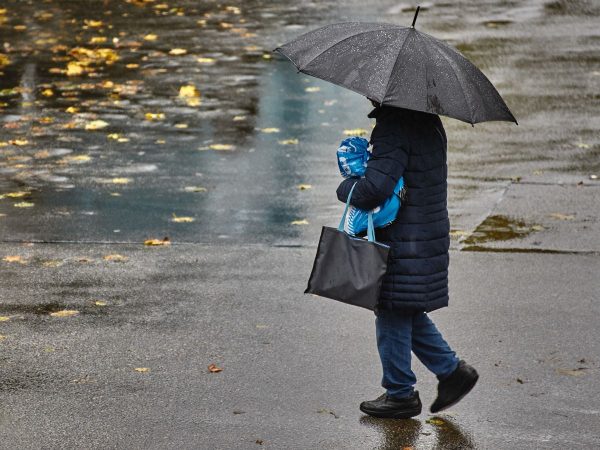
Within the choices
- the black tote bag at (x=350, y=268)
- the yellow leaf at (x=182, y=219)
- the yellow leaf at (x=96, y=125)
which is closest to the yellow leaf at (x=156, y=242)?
the yellow leaf at (x=182, y=219)

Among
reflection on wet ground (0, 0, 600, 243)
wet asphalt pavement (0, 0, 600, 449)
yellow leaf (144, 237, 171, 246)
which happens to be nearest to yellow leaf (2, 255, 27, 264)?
wet asphalt pavement (0, 0, 600, 449)

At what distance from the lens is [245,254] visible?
7910 millimetres

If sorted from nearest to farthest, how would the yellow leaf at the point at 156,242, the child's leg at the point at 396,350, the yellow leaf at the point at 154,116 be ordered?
the child's leg at the point at 396,350, the yellow leaf at the point at 156,242, the yellow leaf at the point at 154,116

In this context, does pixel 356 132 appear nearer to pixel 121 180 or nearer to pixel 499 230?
pixel 121 180

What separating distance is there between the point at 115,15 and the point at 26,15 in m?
1.46

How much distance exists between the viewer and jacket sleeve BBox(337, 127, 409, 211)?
5.00m

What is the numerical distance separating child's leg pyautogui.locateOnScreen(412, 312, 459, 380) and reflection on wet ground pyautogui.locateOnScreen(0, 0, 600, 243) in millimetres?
2938

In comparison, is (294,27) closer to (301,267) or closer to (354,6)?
(354,6)

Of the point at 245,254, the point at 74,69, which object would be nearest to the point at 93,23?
the point at 74,69

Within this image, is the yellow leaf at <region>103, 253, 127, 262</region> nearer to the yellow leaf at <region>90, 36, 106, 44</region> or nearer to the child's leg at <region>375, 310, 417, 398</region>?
the child's leg at <region>375, 310, 417, 398</region>

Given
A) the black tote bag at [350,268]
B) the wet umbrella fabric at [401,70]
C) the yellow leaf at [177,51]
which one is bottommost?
the yellow leaf at [177,51]

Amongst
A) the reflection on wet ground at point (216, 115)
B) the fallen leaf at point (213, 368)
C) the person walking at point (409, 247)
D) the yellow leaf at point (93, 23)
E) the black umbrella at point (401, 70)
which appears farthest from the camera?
the yellow leaf at point (93, 23)

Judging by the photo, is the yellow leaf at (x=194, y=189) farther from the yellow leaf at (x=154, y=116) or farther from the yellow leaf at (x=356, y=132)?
the yellow leaf at (x=154, y=116)

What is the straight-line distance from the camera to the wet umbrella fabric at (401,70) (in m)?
4.93
